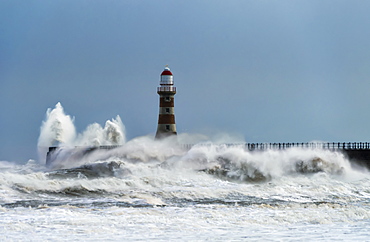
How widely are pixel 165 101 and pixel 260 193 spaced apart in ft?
63.3

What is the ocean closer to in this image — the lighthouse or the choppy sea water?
the choppy sea water

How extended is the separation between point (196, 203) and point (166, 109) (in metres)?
22.1

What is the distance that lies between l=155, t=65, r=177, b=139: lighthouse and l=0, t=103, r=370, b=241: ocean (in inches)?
125

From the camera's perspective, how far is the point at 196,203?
61.9 feet

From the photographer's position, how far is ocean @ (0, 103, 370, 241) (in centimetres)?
1317

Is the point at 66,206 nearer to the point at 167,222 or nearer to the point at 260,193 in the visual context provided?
the point at 167,222

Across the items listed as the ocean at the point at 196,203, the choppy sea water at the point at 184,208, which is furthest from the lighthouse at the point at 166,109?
the choppy sea water at the point at 184,208

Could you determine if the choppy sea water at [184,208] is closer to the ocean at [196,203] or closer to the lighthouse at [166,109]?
the ocean at [196,203]

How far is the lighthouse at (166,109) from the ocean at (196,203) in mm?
3177

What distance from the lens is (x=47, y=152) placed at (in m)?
51.5

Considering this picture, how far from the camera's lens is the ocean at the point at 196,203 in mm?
13172

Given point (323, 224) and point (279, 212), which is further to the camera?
point (279, 212)

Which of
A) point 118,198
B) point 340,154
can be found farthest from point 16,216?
point 340,154

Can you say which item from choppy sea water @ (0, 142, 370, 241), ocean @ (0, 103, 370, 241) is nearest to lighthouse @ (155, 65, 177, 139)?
ocean @ (0, 103, 370, 241)
